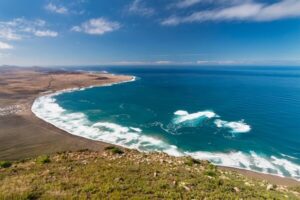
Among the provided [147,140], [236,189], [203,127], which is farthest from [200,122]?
[236,189]

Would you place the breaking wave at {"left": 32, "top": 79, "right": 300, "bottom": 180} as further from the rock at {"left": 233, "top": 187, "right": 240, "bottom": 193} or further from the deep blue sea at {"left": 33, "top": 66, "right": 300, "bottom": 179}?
the rock at {"left": 233, "top": 187, "right": 240, "bottom": 193}

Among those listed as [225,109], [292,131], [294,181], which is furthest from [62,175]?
[225,109]

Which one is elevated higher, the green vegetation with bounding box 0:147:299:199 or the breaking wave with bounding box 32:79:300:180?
the green vegetation with bounding box 0:147:299:199

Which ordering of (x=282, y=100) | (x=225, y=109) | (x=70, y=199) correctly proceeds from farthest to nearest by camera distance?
(x=282, y=100)
(x=225, y=109)
(x=70, y=199)

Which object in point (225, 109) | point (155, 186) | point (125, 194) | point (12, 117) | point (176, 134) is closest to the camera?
point (125, 194)

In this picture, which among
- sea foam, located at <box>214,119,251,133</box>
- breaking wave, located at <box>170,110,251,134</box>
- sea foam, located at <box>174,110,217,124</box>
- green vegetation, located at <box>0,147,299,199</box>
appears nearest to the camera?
green vegetation, located at <box>0,147,299,199</box>

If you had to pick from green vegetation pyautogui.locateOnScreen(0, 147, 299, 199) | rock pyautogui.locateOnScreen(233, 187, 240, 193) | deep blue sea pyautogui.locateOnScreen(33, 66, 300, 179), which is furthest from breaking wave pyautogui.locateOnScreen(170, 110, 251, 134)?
rock pyautogui.locateOnScreen(233, 187, 240, 193)

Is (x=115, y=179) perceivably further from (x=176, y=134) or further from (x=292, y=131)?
(x=292, y=131)
